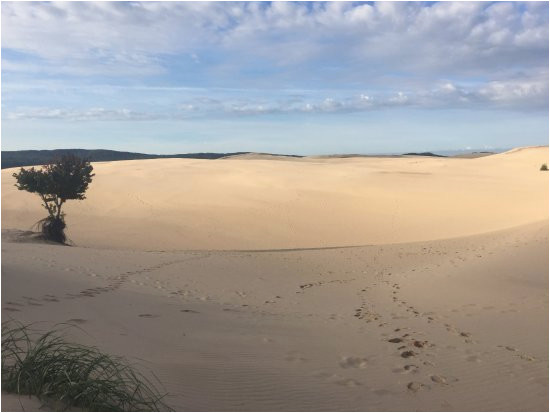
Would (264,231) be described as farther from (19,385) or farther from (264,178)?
(19,385)

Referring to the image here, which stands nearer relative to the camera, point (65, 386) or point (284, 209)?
point (65, 386)

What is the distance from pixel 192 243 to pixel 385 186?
15.5 meters

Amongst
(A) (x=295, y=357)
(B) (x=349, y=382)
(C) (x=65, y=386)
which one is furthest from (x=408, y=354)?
(C) (x=65, y=386)

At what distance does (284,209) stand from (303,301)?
14377mm

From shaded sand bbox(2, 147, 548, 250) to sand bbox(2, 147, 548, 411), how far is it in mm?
152

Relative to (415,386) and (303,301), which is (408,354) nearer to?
(415,386)

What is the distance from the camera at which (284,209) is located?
24.0 meters

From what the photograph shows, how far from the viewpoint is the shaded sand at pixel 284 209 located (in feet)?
63.6

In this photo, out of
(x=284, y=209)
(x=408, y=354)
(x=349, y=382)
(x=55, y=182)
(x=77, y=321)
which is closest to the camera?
(x=349, y=382)

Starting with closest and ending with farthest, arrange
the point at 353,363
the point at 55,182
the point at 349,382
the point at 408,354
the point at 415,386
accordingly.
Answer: the point at 415,386 < the point at 349,382 < the point at 353,363 < the point at 408,354 < the point at 55,182

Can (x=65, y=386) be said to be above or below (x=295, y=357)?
above

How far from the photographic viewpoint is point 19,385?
3.48m

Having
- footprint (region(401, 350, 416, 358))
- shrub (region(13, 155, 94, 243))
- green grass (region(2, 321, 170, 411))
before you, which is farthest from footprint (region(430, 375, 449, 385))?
shrub (region(13, 155, 94, 243))

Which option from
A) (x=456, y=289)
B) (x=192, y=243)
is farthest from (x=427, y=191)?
(x=456, y=289)
